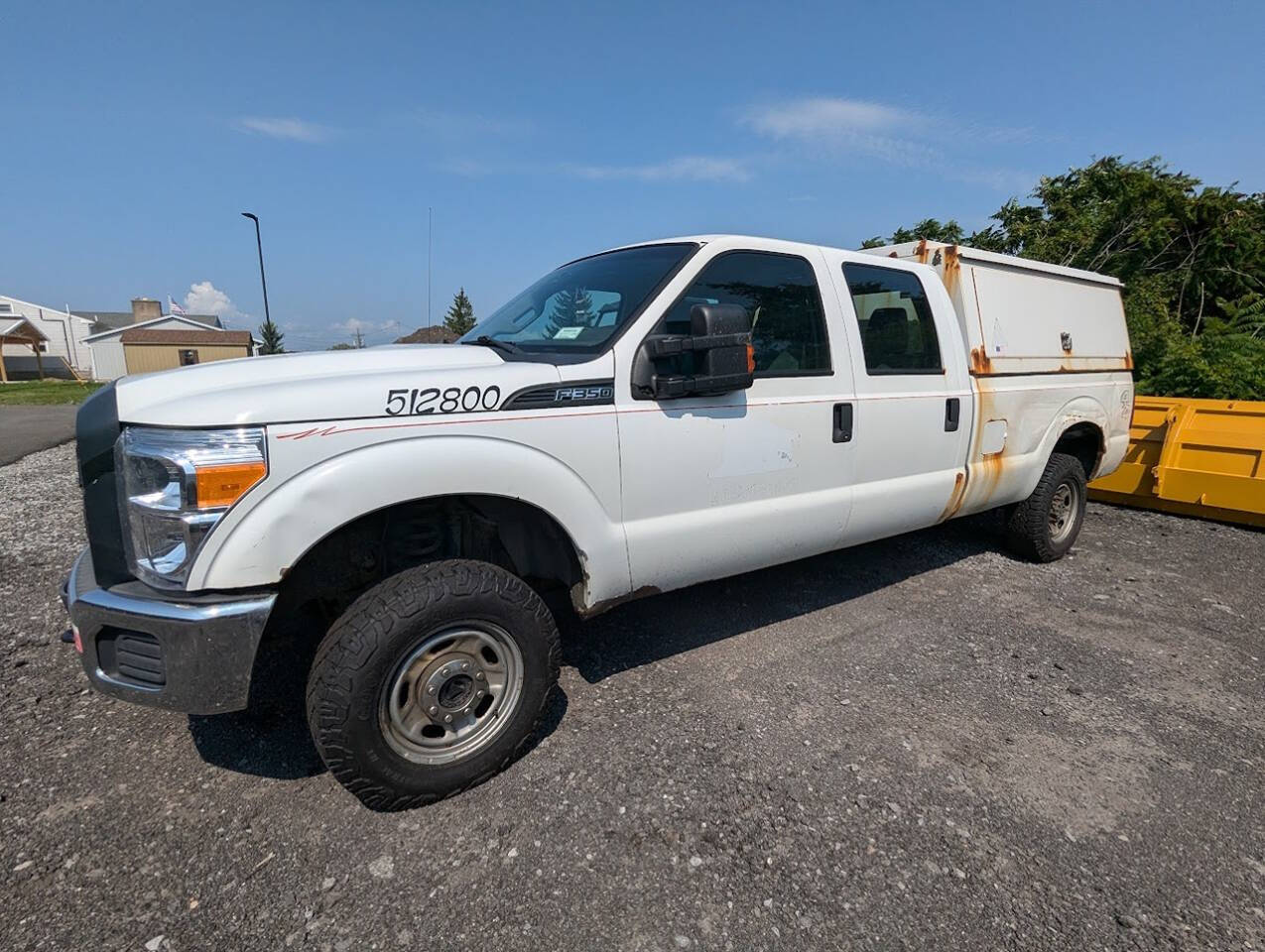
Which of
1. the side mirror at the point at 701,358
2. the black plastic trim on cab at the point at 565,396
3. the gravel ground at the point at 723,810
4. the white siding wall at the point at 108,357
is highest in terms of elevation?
the white siding wall at the point at 108,357

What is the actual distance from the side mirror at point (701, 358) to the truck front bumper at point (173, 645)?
1514 millimetres

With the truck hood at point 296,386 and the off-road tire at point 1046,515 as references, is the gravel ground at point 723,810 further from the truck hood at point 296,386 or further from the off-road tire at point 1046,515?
the truck hood at point 296,386

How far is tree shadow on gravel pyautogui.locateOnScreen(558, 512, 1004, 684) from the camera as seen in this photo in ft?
11.5

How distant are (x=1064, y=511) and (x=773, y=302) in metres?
3.29

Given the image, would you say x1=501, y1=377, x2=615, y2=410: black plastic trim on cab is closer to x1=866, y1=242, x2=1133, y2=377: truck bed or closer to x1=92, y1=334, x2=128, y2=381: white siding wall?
x1=866, y1=242, x2=1133, y2=377: truck bed

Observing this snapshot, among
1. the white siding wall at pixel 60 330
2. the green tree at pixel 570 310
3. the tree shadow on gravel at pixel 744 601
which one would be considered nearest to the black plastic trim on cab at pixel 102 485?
the green tree at pixel 570 310

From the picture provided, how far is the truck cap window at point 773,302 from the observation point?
2.96 metres

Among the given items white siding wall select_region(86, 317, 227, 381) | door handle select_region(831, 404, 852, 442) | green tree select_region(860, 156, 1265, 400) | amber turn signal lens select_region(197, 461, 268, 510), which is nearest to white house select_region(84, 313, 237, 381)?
white siding wall select_region(86, 317, 227, 381)

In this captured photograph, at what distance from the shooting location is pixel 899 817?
229 centimetres

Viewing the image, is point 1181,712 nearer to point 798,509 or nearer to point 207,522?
point 798,509

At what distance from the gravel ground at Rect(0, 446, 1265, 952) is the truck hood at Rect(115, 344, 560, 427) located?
137 centimetres

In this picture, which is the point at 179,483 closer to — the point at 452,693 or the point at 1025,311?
the point at 452,693

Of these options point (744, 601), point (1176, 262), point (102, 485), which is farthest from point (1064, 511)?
point (1176, 262)

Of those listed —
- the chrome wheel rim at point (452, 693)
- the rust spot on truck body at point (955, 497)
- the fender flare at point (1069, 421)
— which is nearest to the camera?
the chrome wheel rim at point (452, 693)
